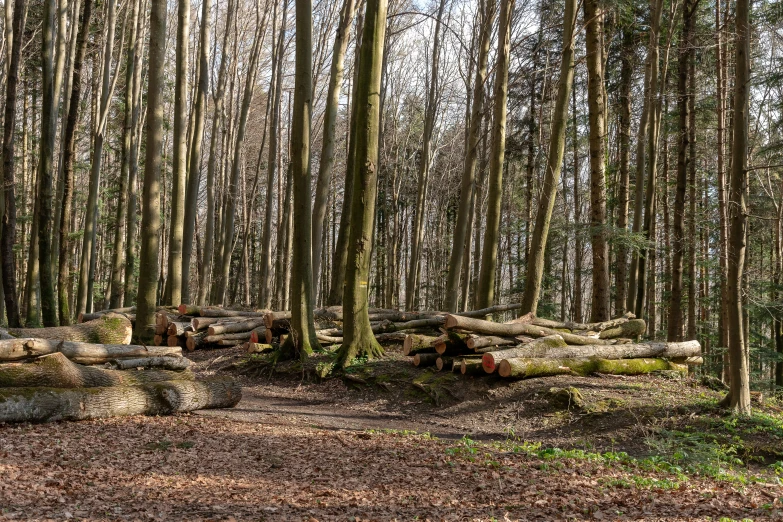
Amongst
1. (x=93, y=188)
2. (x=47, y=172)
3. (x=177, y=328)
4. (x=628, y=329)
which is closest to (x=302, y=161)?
(x=177, y=328)

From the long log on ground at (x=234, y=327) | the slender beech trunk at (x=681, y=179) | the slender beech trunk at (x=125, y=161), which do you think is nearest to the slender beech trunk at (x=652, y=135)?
the slender beech trunk at (x=681, y=179)

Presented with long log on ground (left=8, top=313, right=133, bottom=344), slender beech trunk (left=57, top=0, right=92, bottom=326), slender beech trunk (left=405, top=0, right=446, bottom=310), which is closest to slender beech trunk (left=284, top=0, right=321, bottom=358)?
long log on ground (left=8, top=313, right=133, bottom=344)

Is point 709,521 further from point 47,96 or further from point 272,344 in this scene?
point 47,96

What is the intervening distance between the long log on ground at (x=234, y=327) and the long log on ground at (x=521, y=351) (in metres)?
6.67

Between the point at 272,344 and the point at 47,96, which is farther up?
the point at 47,96

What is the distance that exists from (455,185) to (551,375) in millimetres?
25878

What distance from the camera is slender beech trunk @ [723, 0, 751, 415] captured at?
762 cm

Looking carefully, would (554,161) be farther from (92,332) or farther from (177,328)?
(92,332)

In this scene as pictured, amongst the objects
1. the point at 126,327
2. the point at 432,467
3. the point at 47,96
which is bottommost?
the point at 432,467

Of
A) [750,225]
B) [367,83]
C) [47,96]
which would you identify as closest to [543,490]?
[367,83]

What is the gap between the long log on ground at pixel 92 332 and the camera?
390 inches

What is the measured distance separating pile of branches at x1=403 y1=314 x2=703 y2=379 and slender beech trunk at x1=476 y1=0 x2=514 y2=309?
206 centimetres

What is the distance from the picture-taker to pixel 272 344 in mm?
13211

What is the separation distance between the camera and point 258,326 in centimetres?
1445
